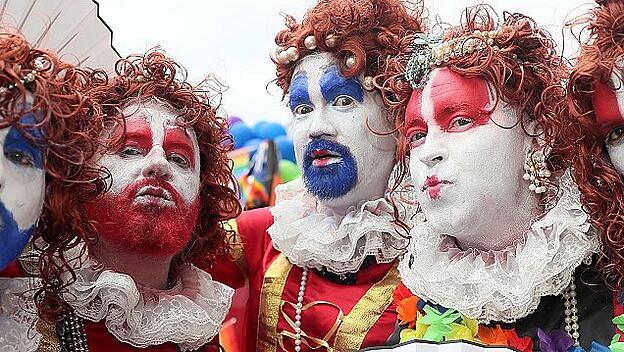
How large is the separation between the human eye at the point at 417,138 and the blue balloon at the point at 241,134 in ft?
12.5

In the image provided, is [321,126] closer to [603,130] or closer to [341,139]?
[341,139]

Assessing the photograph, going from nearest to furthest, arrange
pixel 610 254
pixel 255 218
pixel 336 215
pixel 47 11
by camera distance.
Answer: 1. pixel 610 254
2. pixel 47 11
3. pixel 336 215
4. pixel 255 218

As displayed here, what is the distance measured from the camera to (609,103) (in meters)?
2.17

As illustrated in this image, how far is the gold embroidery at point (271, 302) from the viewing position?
3.00 m

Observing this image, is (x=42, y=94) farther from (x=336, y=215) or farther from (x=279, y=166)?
(x=279, y=166)

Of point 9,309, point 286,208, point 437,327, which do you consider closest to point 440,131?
point 437,327

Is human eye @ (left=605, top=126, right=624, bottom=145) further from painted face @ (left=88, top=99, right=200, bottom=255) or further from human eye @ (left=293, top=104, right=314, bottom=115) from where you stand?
painted face @ (left=88, top=99, right=200, bottom=255)

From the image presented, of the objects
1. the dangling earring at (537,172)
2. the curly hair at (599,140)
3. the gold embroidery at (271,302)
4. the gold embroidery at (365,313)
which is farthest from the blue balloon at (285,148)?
the curly hair at (599,140)

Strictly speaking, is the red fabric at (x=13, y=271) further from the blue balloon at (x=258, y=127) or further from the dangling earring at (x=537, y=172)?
the blue balloon at (x=258, y=127)

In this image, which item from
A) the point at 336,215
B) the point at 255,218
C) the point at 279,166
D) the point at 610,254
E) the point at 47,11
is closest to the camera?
the point at 610,254

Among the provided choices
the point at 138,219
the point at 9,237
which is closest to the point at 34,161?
the point at 9,237

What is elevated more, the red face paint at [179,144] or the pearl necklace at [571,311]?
the red face paint at [179,144]

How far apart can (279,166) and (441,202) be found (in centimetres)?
350

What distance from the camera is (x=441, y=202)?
7.84 feet
